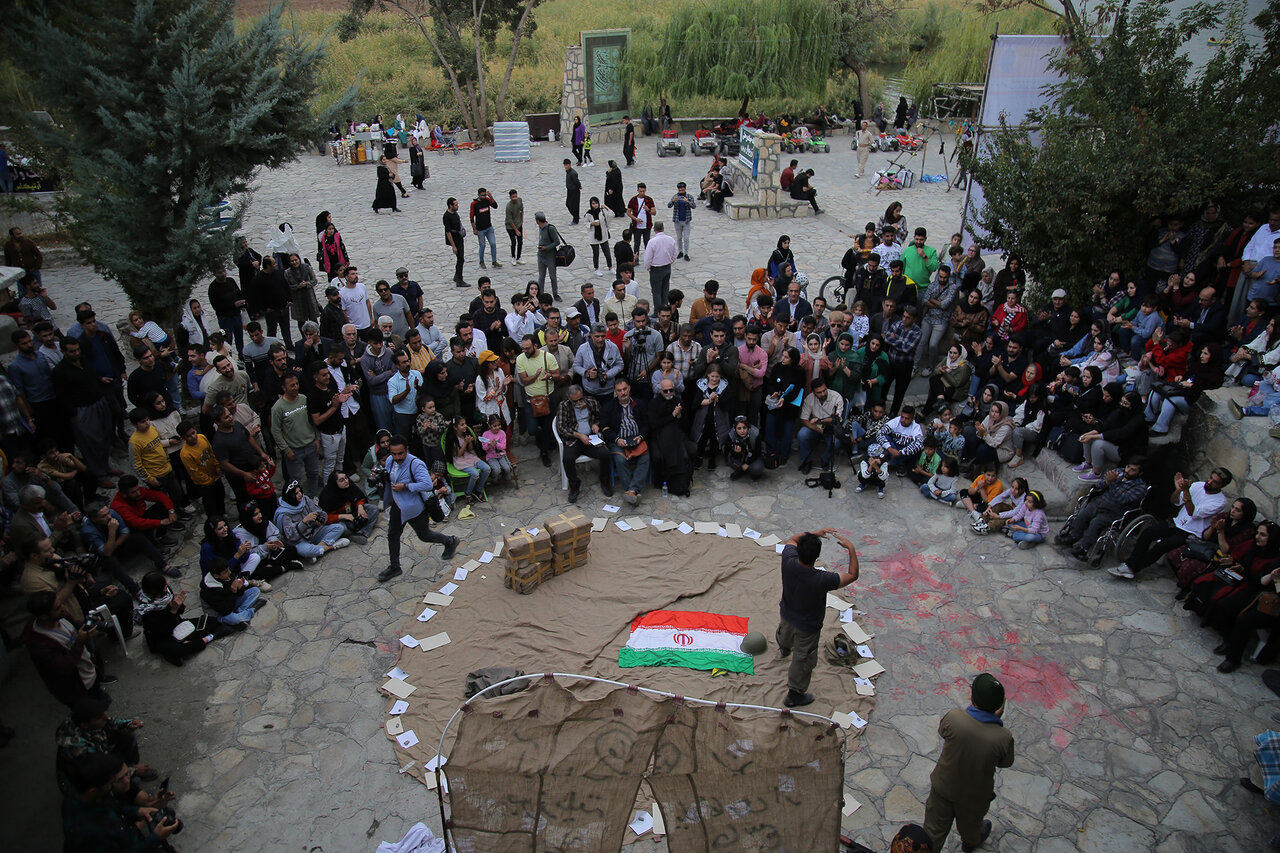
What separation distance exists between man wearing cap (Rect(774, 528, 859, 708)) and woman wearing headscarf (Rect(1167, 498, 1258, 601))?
3892 mm

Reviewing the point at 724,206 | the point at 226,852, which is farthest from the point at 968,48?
the point at 226,852

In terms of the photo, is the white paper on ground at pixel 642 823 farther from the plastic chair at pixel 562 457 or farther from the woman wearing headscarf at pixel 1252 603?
the woman wearing headscarf at pixel 1252 603

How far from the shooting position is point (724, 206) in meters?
20.8

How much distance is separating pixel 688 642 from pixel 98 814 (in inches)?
183

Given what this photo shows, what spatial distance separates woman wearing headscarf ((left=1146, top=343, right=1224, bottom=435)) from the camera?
367 inches

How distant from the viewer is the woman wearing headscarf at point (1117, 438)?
9375 millimetres

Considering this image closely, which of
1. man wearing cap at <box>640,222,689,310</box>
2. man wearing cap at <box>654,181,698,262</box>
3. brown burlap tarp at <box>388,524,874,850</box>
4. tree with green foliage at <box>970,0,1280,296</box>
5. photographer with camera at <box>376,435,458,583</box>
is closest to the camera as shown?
brown burlap tarp at <box>388,524,874,850</box>

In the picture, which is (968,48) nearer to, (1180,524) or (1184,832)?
(1180,524)

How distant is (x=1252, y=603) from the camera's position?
7.38m

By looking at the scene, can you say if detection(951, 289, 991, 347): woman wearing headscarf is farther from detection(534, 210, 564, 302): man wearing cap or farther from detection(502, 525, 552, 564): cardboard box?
detection(534, 210, 564, 302): man wearing cap

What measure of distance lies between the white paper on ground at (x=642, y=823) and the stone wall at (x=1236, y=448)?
274 inches

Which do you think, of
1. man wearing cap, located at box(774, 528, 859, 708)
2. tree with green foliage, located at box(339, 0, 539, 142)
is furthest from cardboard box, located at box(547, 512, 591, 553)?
tree with green foliage, located at box(339, 0, 539, 142)

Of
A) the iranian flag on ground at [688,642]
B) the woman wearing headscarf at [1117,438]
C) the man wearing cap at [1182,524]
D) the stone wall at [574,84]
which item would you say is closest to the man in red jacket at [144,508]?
the iranian flag on ground at [688,642]

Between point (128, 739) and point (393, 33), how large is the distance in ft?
147
